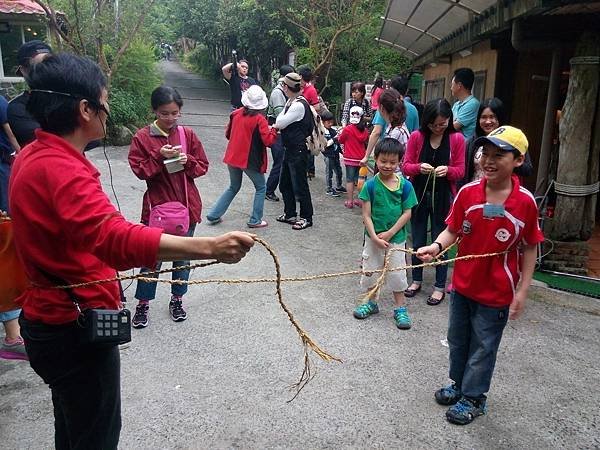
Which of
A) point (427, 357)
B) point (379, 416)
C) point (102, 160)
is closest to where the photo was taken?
point (379, 416)

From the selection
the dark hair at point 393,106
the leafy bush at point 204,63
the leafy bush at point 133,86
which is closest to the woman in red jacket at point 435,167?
the dark hair at point 393,106

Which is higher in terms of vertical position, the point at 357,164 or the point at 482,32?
the point at 482,32

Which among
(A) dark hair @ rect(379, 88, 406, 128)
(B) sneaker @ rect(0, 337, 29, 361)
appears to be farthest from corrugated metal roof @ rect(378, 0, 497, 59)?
(B) sneaker @ rect(0, 337, 29, 361)

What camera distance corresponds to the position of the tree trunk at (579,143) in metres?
5.01

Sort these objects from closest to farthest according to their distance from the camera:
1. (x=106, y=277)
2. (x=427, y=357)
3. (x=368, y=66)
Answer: (x=106, y=277) < (x=427, y=357) < (x=368, y=66)

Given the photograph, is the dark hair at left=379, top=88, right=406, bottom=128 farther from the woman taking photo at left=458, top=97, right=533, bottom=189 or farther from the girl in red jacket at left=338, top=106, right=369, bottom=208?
the girl in red jacket at left=338, top=106, right=369, bottom=208

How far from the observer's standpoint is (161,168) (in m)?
3.85

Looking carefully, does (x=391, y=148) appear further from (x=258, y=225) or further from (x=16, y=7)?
(x=16, y=7)

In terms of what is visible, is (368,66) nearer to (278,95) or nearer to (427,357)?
(278,95)

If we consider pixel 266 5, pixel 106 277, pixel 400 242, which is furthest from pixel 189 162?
pixel 266 5

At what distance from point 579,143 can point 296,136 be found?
311 centimetres

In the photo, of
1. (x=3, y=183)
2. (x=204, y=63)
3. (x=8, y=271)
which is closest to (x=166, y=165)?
(x=3, y=183)

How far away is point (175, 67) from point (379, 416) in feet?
108

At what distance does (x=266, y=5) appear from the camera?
1650 centimetres
